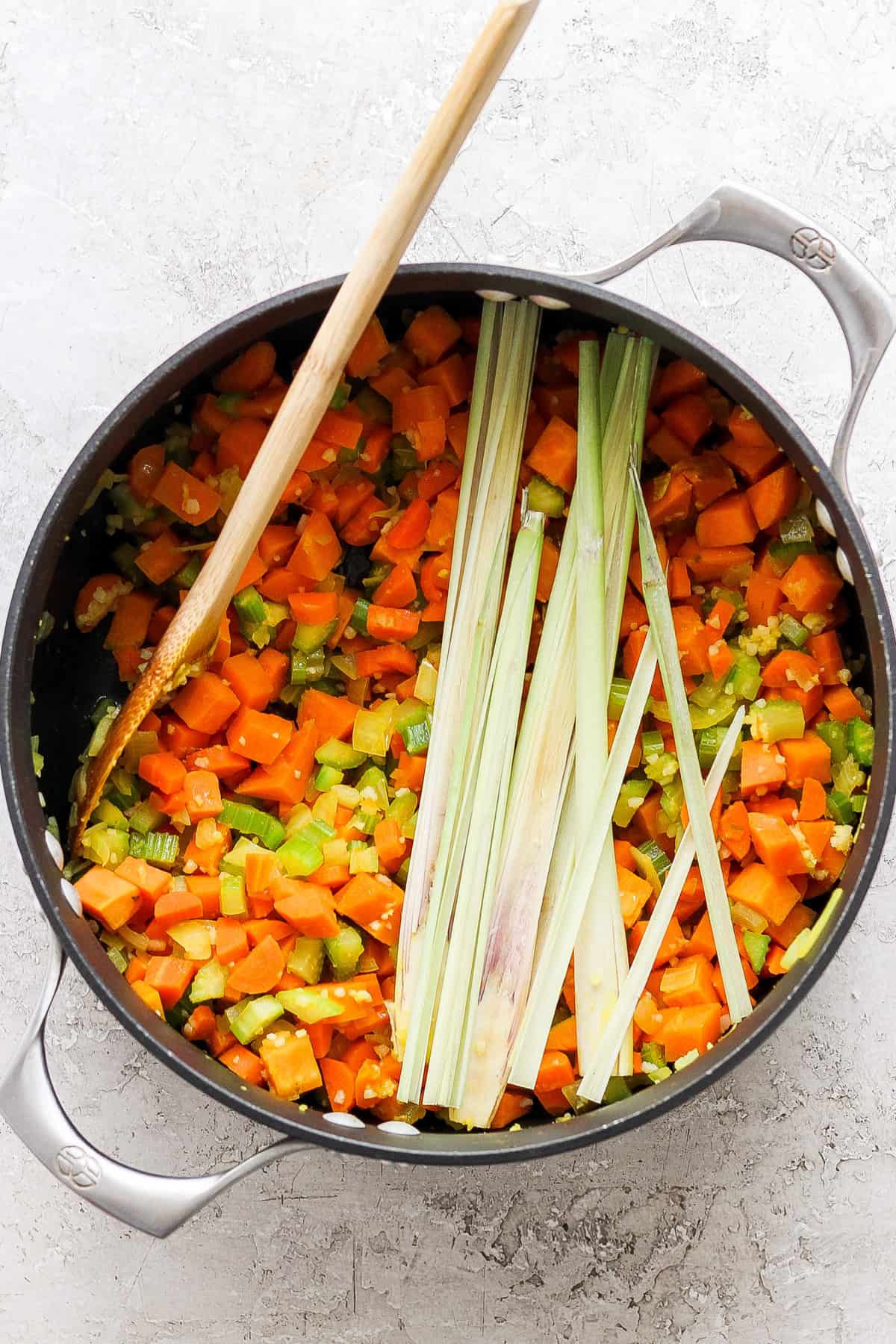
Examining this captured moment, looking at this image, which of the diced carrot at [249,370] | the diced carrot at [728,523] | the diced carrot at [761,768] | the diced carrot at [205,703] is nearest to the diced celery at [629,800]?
the diced carrot at [761,768]

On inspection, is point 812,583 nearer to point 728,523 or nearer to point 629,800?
point 728,523

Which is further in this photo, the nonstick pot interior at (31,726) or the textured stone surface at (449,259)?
the textured stone surface at (449,259)

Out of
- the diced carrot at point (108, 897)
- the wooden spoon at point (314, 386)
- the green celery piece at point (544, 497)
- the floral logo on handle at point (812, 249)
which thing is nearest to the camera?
the wooden spoon at point (314, 386)

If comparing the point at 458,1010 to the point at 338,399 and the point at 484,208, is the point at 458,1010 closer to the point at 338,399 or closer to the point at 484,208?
the point at 338,399

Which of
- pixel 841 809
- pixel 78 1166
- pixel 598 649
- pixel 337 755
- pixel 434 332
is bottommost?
pixel 78 1166

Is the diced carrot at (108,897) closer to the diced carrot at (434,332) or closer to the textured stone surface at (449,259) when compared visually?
the textured stone surface at (449,259)

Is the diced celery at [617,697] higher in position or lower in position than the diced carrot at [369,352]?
lower

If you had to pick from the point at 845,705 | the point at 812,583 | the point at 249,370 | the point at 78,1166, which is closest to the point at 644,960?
the point at 845,705
